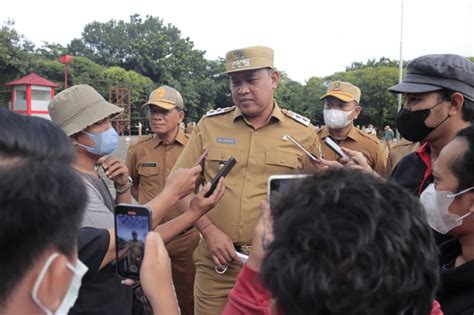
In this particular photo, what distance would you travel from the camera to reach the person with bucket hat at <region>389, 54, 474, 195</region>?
96.1 inches

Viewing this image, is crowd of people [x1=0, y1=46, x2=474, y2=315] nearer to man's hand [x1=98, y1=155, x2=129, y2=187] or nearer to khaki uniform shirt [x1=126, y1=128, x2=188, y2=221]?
man's hand [x1=98, y1=155, x2=129, y2=187]

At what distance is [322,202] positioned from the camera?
0.96m

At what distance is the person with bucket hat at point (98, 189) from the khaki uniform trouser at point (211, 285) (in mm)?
620

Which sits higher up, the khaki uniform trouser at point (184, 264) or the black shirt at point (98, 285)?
the black shirt at point (98, 285)

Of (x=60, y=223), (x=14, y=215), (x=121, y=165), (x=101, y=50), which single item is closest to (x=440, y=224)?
(x=60, y=223)

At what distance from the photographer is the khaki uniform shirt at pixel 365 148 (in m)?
4.29

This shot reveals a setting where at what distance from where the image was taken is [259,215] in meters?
1.92

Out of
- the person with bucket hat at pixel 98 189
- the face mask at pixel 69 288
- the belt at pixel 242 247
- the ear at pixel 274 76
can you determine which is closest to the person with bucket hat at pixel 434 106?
the ear at pixel 274 76

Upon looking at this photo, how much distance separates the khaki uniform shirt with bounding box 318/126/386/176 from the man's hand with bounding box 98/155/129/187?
2.14 m

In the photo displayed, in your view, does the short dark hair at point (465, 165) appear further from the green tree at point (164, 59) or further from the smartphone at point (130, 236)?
the green tree at point (164, 59)

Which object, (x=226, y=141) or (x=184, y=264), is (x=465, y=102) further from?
(x=184, y=264)

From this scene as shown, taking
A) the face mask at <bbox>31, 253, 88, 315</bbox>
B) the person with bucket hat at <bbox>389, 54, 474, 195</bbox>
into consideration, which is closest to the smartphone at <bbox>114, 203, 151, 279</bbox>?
the face mask at <bbox>31, 253, 88, 315</bbox>

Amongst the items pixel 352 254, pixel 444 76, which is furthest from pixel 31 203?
pixel 444 76

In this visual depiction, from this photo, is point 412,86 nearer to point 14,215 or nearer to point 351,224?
point 351,224
